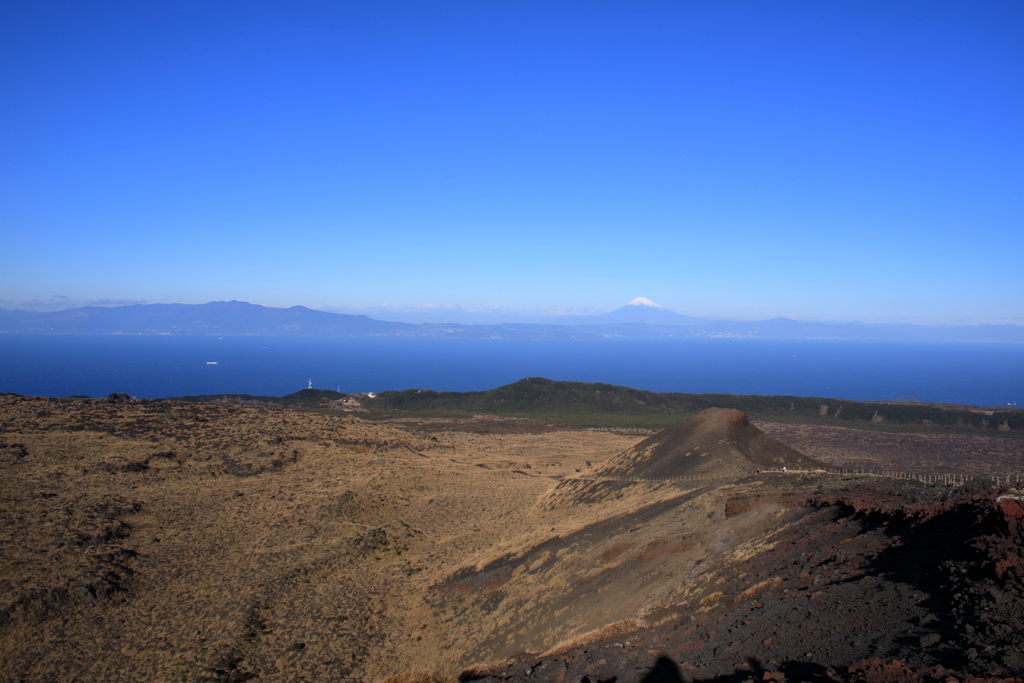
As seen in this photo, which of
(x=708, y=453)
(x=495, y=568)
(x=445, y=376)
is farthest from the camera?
(x=445, y=376)

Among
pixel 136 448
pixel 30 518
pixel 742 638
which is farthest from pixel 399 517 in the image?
pixel 742 638

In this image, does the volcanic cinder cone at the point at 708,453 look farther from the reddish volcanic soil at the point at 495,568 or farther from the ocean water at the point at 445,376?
the ocean water at the point at 445,376

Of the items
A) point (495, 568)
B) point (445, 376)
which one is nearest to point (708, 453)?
point (495, 568)

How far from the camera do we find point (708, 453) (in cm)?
1708

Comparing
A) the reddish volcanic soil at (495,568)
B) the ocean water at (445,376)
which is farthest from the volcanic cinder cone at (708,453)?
the ocean water at (445,376)

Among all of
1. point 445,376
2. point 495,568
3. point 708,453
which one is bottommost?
point 445,376

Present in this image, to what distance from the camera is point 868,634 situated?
6164 mm

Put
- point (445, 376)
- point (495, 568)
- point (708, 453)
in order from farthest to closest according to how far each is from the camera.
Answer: point (445, 376) → point (708, 453) → point (495, 568)

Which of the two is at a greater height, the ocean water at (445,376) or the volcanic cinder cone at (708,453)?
the volcanic cinder cone at (708,453)

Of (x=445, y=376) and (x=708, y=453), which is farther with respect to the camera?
(x=445, y=376)

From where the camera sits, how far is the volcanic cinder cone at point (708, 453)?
631 inches

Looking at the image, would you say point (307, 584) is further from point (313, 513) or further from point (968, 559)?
point (968, 559)

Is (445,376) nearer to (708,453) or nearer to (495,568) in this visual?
(708,453)

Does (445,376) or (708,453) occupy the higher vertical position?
(708,453)
